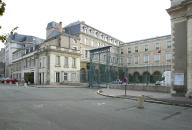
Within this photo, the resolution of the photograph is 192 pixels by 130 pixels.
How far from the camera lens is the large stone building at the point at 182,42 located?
1823 cm

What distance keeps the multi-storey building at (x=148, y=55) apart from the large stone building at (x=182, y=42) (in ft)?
122

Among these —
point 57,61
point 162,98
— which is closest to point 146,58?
point 57,61

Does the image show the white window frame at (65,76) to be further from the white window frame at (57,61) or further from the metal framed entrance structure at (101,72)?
the metal framed entrance structure at (101,72)

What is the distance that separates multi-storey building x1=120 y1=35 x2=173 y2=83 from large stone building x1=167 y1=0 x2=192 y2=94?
3725cm

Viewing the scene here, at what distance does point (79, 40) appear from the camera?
5728cm

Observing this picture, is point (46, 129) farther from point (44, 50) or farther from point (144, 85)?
point (44, 50)

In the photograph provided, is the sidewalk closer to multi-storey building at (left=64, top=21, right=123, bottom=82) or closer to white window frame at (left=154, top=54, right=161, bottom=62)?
multi-storey building at (left=64, top=21, right=123, bottom=82)

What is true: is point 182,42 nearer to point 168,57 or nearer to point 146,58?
point 168,57

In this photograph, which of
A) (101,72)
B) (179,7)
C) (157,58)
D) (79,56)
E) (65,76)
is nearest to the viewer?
(179,7)

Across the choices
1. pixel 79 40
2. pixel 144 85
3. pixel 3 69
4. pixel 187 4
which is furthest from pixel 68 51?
pixel 3 69

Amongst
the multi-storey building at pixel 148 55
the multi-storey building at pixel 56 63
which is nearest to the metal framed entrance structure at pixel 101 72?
the multi-storey building at pixel 56 63

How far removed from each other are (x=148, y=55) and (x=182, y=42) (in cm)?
4571

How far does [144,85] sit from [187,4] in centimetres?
1053

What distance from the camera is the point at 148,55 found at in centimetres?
6444
